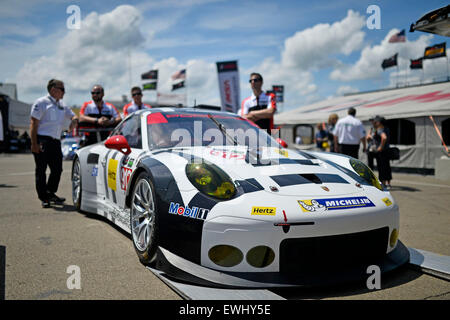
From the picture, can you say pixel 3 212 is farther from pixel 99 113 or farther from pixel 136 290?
pixel 136 290

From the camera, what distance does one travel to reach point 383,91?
17.2m

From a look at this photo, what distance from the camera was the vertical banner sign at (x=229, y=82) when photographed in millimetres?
13797

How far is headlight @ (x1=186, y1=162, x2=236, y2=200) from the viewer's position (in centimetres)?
232

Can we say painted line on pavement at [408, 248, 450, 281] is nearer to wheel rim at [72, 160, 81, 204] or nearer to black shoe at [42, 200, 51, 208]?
wheel rim at [72, 160, 81, 204]

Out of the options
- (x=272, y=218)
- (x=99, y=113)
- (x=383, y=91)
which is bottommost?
(x=272, y=218)

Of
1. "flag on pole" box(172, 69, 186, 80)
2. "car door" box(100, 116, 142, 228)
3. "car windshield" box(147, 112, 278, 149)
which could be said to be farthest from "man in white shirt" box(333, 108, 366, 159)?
"flag on pole" box(172, 69, 186, 80)

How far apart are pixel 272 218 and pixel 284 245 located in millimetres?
173

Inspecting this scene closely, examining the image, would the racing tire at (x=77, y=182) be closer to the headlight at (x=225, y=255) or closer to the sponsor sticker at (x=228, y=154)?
the sponsor sticker at (x=228, y=154)

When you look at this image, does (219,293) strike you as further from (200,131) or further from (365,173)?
(200,131)

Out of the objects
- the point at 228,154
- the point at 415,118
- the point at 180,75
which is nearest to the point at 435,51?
the point at 415,118

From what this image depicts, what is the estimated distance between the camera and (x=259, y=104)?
552cm

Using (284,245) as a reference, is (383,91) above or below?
above

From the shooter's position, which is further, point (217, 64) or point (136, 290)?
point (217, 64)

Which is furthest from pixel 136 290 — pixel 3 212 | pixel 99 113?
pixel 99 113
